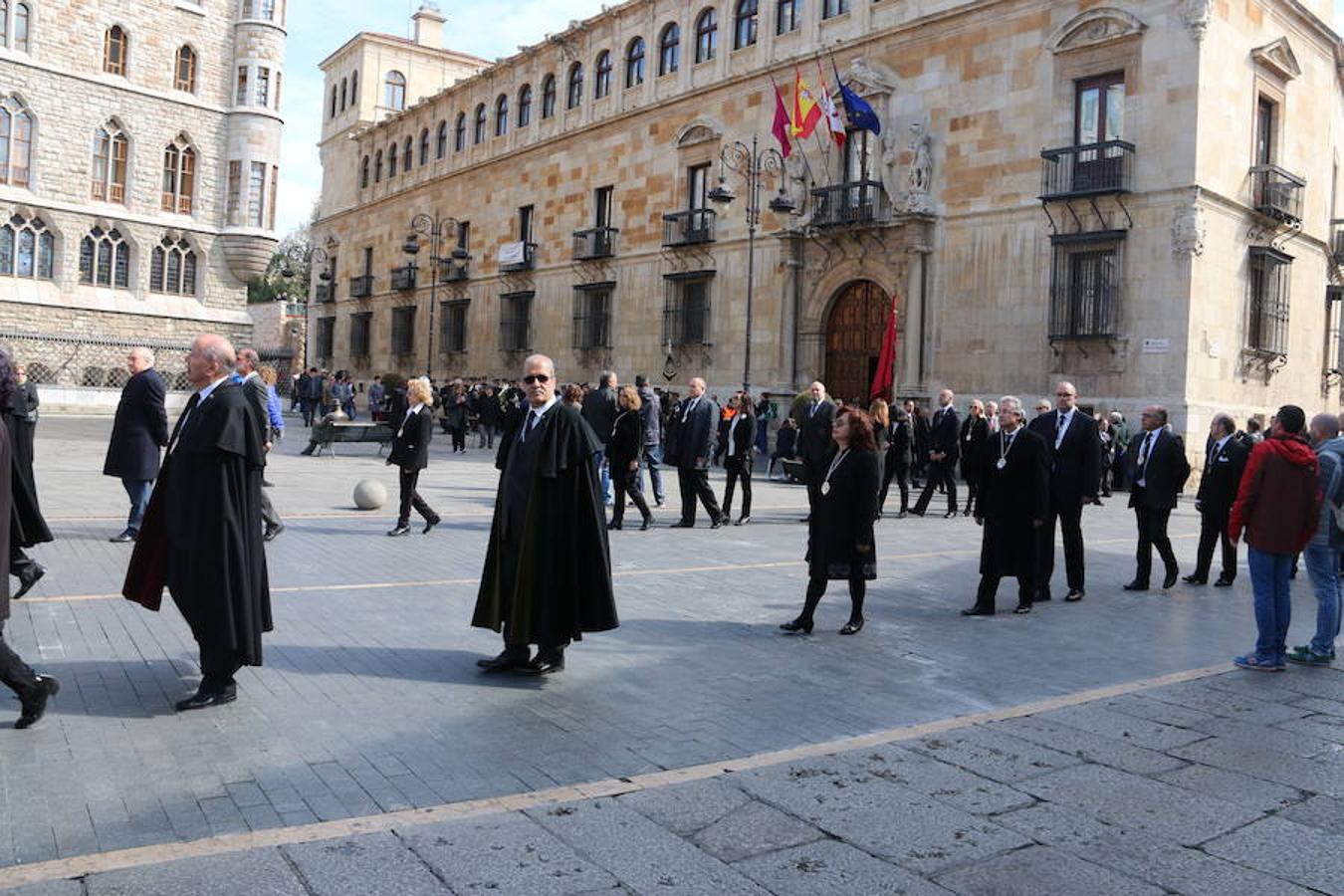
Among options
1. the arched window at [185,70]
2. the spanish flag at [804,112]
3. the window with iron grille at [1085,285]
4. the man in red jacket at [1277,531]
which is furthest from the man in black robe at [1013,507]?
the arched window at [185,70]

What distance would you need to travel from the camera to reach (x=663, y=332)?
32094 millimetres

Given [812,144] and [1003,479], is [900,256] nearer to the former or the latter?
[812,144]

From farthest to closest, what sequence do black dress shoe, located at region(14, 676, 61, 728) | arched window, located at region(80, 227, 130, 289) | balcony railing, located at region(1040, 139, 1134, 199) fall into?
arched window, located at region(80, 227, 130, 289) → balcony railing, located at region(1040, 139, 1134, 199) → black dress shoe, located at region(14, 676, 61, 728)

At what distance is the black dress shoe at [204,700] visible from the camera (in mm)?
5398

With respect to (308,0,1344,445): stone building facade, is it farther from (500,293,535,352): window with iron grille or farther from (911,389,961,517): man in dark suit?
(911,389,961,517): man in dark suit

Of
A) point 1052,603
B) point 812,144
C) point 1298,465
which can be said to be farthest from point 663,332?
point 1298,465

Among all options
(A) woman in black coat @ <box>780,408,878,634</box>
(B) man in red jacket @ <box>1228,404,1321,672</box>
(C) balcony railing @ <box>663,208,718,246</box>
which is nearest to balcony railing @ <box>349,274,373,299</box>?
(C) balcony railing @ <box>663,208,718,246</box>

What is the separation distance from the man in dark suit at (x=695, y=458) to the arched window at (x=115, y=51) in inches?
1189

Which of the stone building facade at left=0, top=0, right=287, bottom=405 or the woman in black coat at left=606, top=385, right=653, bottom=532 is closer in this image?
the woman in black coat at left=606, top=385, right=653, bottom=532

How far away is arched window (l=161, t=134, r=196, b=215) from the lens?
37.6m

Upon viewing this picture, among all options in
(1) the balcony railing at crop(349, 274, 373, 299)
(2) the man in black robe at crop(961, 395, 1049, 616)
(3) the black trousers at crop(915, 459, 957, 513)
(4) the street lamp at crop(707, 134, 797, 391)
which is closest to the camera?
(2) the man in black robe at crop(961, 395, 1049, 616)

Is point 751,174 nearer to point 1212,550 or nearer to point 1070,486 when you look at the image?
point 1212,550

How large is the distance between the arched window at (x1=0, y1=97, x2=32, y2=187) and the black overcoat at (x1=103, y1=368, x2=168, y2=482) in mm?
29423

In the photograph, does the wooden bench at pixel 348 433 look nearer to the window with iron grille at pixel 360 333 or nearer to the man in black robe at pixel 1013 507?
the man in black robe at pixel 1013 507
